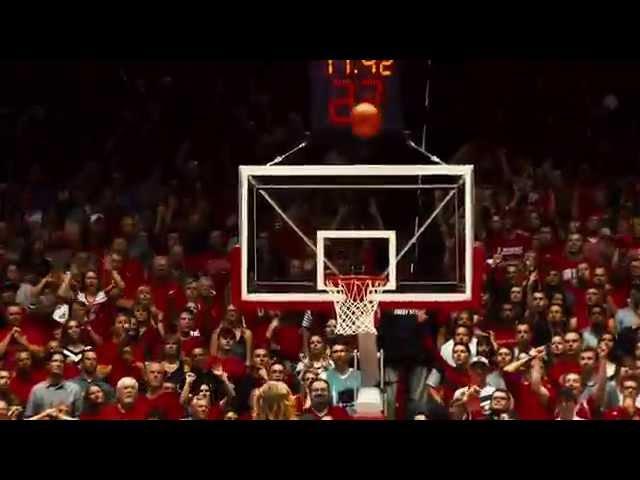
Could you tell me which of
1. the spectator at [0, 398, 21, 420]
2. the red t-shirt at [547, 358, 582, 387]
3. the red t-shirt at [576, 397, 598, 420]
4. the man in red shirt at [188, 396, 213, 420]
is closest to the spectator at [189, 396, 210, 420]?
the man in red shirt at [188, 396, 213, 420]

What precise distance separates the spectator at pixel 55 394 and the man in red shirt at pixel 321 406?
122cm

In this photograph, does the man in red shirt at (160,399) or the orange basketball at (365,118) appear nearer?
the man in red shirt at (160,399)

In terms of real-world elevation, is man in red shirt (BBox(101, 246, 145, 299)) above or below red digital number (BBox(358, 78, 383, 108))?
below

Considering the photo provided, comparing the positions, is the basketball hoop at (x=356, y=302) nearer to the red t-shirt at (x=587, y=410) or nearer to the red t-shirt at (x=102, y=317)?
the red t-shirt at (x=587, y=410)

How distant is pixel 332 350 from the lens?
9.38m

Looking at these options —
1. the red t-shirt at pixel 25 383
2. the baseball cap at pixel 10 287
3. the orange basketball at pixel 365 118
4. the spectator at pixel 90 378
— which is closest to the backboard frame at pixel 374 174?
the orange basketball at pixel 365 118

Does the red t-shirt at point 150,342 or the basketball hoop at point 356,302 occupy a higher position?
the basketball hoop at point 356,302

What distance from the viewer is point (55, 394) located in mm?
9164

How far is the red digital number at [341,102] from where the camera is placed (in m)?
10.6

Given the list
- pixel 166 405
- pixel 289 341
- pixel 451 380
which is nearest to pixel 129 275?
pixel 289 341

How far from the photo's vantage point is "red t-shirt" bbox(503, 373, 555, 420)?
9211mm

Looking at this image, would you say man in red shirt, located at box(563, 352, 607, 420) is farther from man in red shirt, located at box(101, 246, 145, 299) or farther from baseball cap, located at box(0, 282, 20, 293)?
baseball cap, located at box(0, 282, 20, 293)

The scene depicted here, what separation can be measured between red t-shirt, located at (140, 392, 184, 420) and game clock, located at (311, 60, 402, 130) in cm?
241

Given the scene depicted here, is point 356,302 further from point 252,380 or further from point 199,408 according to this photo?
point 199,408
